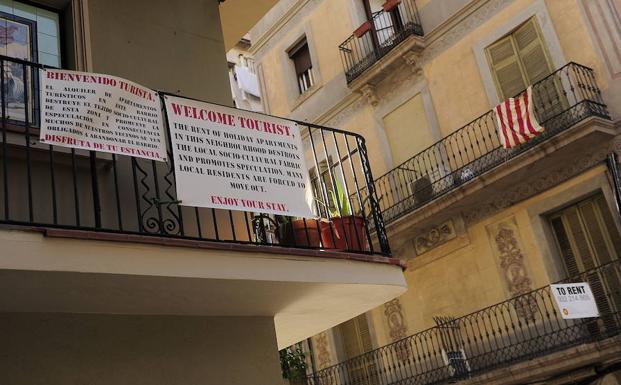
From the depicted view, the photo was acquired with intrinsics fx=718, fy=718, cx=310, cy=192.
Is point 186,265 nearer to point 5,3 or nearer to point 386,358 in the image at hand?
point 5,3

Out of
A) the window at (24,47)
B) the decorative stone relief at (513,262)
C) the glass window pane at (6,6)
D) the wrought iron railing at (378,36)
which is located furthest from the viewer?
the wrought iron railing at (378,36)

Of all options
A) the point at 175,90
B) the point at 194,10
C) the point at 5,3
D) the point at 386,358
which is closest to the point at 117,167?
the point at 175,90

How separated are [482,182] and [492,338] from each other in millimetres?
3237

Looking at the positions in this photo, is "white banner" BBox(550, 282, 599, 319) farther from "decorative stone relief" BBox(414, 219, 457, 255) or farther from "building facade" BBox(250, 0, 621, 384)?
"decorative stone relief" BBox(414, 219, 457, 255)

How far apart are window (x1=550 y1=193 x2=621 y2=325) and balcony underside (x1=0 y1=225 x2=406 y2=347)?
8282mm

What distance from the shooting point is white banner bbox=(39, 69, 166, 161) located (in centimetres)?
524

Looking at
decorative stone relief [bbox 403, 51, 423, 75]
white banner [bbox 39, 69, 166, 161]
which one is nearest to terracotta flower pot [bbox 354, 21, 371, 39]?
decorative stone relief [bbox 403, 51, 423, 75]

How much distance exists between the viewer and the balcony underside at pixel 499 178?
43.7ft

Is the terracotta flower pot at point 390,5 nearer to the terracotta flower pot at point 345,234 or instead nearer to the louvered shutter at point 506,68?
the louvered shutter at point 506,68

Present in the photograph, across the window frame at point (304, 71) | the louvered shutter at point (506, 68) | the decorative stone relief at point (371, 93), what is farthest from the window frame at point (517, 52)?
the window frame at point (304, 71)

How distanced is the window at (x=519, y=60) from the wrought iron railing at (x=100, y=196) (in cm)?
940

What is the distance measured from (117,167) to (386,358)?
1243cm

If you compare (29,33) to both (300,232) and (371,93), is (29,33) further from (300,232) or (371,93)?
(371,93)

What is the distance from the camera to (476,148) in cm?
1559
